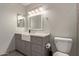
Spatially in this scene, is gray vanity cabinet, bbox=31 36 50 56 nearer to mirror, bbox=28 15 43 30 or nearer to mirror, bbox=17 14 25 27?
mirror, bbox=28 15 43 30

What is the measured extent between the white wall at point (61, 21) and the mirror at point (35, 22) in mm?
159

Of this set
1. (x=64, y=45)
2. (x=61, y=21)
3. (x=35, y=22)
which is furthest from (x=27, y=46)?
(x=61, y=21)

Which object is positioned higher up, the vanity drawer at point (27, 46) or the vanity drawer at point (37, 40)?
the vanity drawer at point (37, 40)

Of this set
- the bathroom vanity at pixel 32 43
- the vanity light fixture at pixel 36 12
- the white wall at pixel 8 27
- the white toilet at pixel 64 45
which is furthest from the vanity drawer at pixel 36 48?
the vanity light fixture at pixel 36 12

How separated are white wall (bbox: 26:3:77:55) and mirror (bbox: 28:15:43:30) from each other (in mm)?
159

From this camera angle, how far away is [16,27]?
166 cm

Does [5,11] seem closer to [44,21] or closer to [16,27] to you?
[16,27]

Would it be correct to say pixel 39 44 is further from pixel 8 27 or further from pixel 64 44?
pixel 8 27

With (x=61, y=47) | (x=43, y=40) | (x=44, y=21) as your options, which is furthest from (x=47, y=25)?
(x=61, y=47)

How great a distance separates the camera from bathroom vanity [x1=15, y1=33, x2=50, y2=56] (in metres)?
1.46

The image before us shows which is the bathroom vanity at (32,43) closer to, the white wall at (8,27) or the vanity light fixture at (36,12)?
the white wall at (8,27)

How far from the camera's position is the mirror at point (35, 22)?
1723 millimetres

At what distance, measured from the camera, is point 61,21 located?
4.90 ft

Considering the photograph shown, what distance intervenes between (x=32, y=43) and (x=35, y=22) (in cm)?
54
